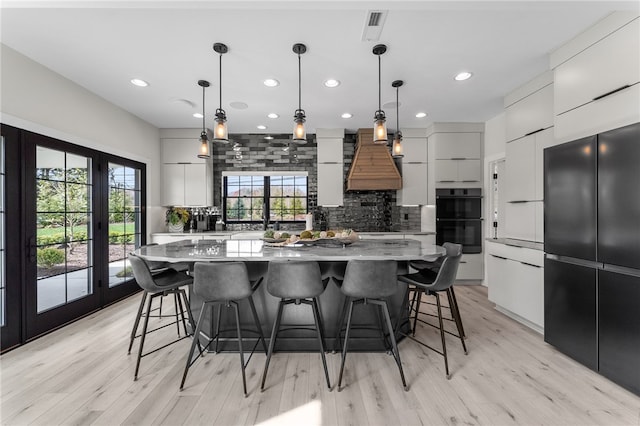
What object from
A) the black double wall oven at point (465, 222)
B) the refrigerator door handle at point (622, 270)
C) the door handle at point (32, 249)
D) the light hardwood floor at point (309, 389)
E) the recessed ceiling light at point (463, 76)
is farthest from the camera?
the black double wall oven at point (465, 222)

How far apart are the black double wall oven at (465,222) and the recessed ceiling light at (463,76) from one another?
2097mm

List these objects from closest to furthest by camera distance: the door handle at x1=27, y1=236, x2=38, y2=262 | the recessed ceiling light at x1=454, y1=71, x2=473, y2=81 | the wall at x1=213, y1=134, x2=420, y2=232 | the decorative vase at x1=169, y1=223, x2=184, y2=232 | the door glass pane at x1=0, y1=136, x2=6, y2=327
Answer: the door glass pane at x1=0, y1=136, x2=6, y2=327 < the door handle at x1=27, y1=236, x2=38, y2=262 < the recessed ceiling light at x1=454, y1=71, x2=473, y2=81 < the decorative vase at x1=169, y1=223, x2=184, y2=232 < the wall at x1=213, y1=134, x2=420, y2=232

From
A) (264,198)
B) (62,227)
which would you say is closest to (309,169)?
(264,198)

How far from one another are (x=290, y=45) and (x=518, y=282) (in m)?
3.50

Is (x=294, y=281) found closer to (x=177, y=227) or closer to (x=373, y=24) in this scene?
(x=373, y=24)

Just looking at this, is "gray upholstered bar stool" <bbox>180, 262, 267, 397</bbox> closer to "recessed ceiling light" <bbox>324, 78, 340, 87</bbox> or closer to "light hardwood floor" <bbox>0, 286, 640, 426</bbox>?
"light hardwood floor" <bbox>0, 286, 640, 426</bbox>

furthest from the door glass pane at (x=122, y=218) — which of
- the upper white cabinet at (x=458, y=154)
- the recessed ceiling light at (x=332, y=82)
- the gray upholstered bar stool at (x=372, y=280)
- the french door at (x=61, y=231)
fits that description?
the upper white cabinet at (x=458, y=154)

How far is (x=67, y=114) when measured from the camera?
3.20m

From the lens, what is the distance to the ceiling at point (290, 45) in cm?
212

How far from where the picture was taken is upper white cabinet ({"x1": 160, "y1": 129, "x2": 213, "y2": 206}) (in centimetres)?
504

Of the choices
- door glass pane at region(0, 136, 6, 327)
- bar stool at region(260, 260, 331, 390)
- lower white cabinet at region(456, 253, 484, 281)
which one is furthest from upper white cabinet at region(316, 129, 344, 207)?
door glass pane at region(0, 136, 6, 327)

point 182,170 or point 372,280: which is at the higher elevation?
point 182,170

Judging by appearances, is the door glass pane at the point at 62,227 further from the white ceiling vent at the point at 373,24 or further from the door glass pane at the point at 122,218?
the white ceiling vent at the point at 373,24

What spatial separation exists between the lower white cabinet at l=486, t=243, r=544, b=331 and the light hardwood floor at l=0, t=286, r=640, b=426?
0.39 meters
